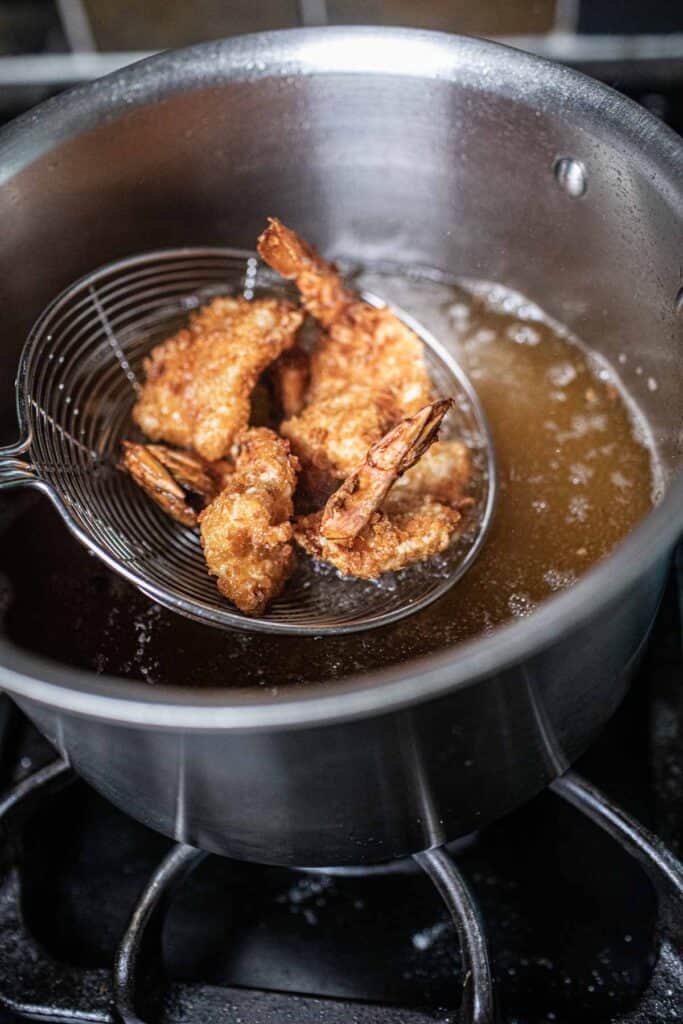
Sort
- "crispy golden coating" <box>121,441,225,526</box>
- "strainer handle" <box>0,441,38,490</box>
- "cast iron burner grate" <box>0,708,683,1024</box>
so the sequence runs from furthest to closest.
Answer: "crispy golden coating" <box>121,441,225,526</box>
"strainer handle" <box>0,441,38,490</box>
"cast iron burner grate" <box>0,708,683,1024</box>

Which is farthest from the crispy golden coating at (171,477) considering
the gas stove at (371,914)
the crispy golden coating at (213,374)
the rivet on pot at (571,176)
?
the rivet on pot at (571,176)

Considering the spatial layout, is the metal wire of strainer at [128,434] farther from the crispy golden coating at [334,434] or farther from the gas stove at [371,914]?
the gas stove at [371,914]

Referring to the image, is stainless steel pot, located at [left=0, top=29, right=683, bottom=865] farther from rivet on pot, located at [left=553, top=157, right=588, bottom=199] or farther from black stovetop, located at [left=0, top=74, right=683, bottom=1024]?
black stovetop, located at [left=0, top=74, right=683, bottom=1024]

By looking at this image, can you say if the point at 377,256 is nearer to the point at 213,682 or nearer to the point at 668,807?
the point at 213,682

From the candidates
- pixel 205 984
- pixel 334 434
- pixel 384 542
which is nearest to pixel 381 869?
pixel 205 984

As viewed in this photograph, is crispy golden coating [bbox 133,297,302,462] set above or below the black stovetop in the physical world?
above

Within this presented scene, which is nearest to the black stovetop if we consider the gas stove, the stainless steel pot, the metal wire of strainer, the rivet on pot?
the gas stove
